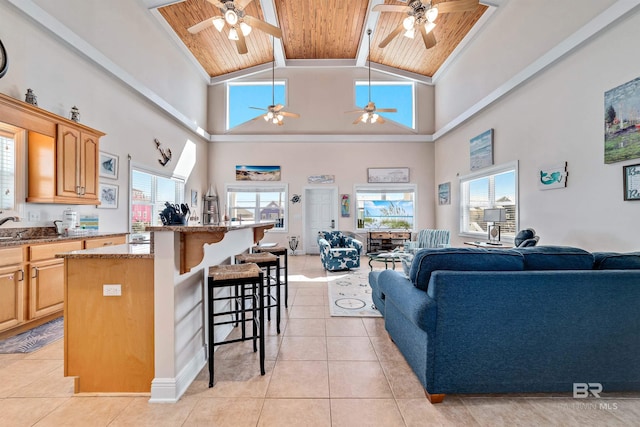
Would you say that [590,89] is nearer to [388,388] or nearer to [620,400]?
[620,400]

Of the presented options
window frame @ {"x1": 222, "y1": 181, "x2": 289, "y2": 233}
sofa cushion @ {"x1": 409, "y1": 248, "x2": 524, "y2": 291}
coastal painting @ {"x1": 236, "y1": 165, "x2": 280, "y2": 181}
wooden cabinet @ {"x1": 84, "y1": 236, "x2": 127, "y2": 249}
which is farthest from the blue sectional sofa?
coastal painting @ {"x1": 236, "y1": 165, "x2": 280, "y2": 181}

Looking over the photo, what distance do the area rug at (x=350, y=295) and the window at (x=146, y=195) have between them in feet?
12.1

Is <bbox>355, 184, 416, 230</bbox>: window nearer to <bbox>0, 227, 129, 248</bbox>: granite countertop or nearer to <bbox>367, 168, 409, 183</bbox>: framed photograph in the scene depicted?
<bbox>367, 168, 409, 183</bbox>: framed photograph

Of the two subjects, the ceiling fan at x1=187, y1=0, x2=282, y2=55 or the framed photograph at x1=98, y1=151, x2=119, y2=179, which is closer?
the ceiling fan at x1=187, y1=0, x2=282, y2=55

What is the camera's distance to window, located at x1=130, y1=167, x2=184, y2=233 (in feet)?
16.4

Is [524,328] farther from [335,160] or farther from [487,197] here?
[335,160]

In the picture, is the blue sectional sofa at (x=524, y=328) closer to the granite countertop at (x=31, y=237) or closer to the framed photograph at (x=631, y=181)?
the framed photograph at (x=631, y=181)

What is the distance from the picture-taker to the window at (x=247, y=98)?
26.5 ft

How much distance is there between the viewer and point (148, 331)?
1827mm

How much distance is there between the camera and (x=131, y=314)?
1827mm

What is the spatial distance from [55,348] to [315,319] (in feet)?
8.10

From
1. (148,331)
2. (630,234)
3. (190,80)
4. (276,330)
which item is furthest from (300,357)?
(190,80)

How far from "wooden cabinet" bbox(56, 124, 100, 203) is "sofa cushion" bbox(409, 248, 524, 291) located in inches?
161

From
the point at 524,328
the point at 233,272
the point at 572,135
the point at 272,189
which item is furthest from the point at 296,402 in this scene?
the point at 272,189
